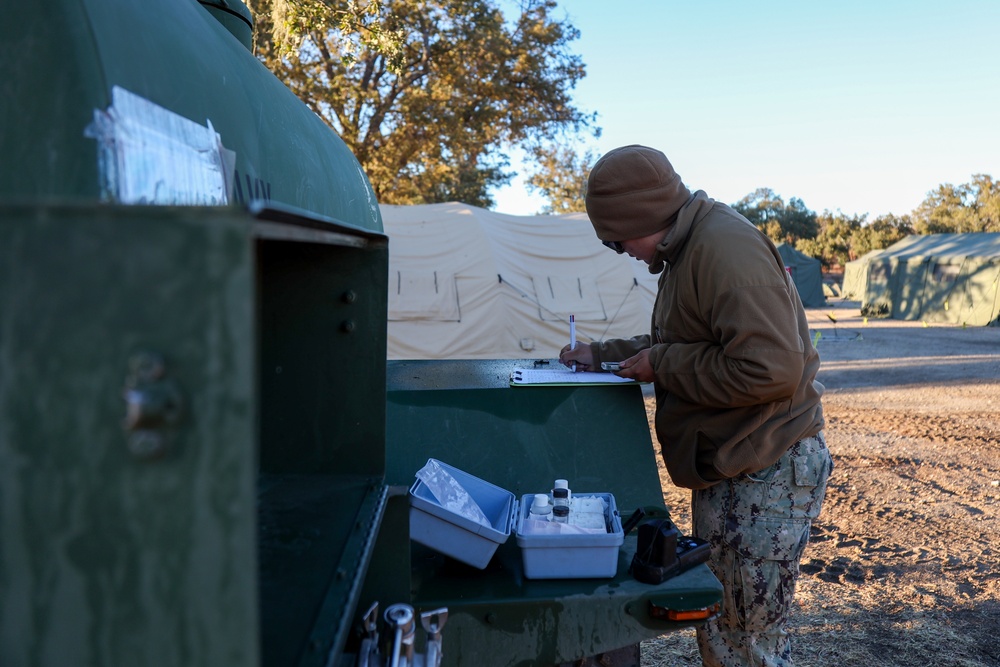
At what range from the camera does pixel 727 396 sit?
2590 millimetres

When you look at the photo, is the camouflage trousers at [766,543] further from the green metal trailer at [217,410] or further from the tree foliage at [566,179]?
the tree foliage at [566,179]

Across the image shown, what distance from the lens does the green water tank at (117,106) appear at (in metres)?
1.46

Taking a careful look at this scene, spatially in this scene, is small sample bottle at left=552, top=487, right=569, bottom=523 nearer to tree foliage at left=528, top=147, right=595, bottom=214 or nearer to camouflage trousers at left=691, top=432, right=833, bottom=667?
camouflage trousers at left=691, top=432, right=833, bottom=667

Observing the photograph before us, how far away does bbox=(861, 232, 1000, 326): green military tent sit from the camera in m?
23.9

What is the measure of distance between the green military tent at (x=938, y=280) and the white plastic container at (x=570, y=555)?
25.1 metres

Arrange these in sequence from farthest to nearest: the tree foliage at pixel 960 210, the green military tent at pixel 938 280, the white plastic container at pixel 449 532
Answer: the tree foliage at pixel 960 210, the green military tent at pixel 938 280, the white plastic container at pixel 449 532

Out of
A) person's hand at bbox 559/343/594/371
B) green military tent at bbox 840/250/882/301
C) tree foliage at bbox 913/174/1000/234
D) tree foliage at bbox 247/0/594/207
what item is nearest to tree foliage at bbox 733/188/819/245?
tree foliage at bbox 913/174/1000/234

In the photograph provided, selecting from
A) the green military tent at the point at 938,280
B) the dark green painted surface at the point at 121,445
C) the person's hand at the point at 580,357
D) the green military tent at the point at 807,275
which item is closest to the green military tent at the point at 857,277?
the green military tent at the point at 938,280

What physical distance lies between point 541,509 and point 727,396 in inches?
26.4

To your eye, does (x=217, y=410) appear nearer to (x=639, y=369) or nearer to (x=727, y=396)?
(x=727, y=396)

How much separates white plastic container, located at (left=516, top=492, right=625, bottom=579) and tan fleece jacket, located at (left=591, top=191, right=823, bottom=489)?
21.3 inches

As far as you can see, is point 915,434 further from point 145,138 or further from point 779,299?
point 145,138

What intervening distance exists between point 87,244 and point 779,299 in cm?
208

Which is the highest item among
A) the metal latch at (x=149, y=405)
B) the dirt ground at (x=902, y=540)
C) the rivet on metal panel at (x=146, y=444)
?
the metal latch at (x=149, y=405)
